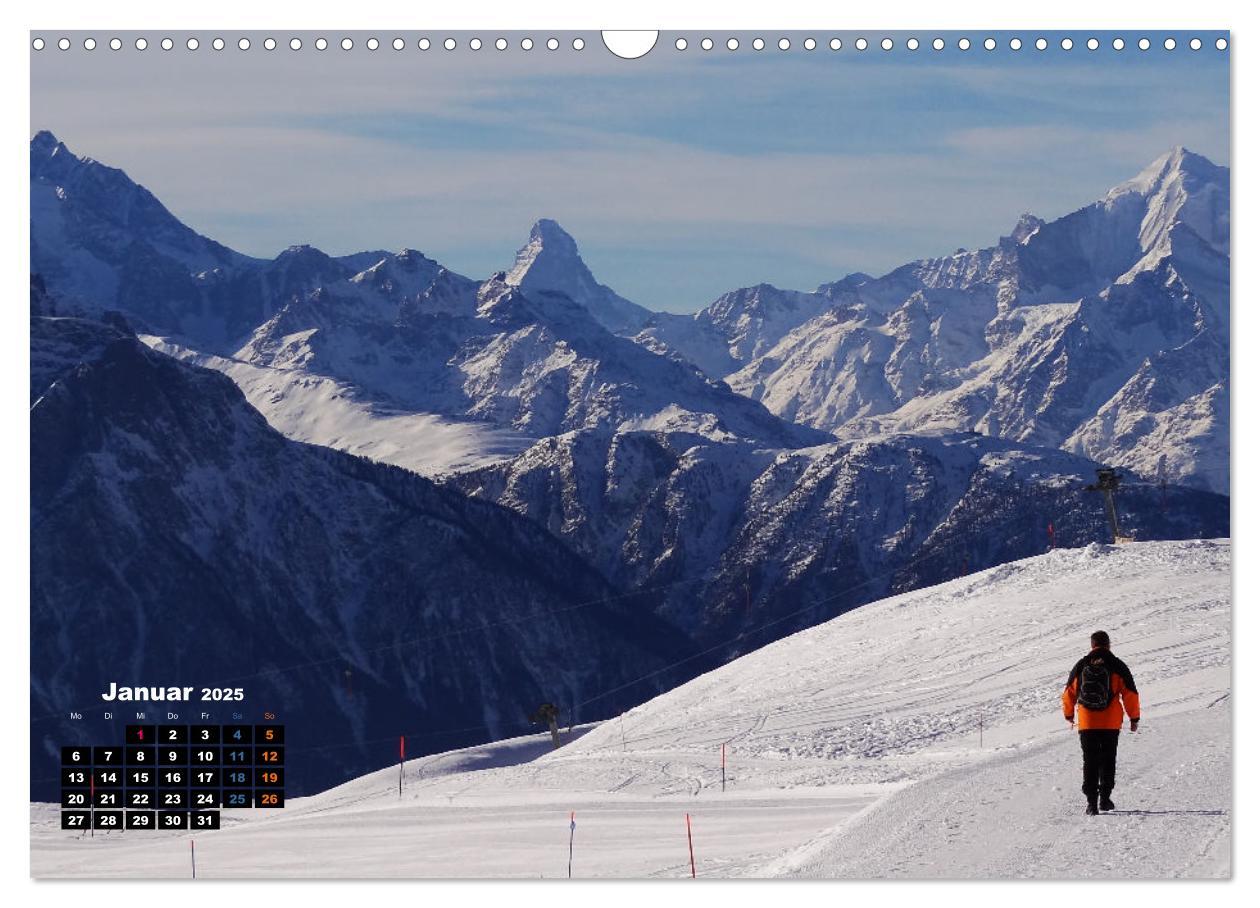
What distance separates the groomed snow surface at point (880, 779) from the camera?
1283 inches

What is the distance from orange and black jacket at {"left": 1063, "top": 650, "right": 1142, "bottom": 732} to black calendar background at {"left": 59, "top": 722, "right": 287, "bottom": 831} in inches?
463

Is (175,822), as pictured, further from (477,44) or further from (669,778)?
(669,778)

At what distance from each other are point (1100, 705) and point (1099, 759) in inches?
34.7

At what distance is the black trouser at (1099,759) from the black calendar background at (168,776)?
39.3ft

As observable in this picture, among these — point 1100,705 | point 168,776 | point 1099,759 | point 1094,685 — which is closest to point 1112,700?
point 1100,705

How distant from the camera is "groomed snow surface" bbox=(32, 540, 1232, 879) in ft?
107

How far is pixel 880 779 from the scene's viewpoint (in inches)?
1884

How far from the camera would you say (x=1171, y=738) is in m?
39.2

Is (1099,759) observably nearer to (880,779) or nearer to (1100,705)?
(1100,705)

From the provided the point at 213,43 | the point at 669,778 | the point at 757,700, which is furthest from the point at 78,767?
the point at 757,700

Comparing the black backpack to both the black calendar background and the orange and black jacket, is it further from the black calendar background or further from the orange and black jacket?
the black calendar background

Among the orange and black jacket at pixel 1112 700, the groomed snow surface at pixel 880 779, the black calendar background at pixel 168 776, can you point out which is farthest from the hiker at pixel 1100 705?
the black calendar background at pixel 168 776

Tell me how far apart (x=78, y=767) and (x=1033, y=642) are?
47679mm

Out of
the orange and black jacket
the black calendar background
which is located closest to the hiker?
the orange and black jacket
